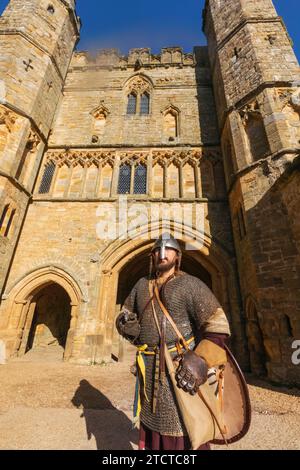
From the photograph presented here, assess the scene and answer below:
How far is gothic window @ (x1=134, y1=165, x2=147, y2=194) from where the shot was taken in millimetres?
9172

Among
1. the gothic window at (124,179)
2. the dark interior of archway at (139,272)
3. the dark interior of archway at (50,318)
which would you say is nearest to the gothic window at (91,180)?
the gothic window at (124,179)

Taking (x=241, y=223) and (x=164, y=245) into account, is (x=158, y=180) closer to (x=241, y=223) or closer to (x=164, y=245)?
(x=241, y=223)

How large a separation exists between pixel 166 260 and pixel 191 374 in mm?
820

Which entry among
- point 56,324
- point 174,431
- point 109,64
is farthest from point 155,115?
point 174,431

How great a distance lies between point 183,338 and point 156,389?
38cm

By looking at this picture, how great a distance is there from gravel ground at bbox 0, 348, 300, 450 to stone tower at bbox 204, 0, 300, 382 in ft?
4.01

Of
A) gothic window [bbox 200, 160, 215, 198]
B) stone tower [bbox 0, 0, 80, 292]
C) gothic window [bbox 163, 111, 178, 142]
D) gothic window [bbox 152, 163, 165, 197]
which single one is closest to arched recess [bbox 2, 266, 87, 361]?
stone tower [bbox 0, 0, 80, 292]

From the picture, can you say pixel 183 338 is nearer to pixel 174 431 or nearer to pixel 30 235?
pixel 174 431

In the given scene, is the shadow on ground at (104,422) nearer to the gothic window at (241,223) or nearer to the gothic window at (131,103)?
the gothic window at (241,223)

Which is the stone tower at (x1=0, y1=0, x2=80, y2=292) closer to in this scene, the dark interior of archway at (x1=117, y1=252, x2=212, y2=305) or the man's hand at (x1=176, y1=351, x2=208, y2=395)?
the dark interior of archway at (x1=117, y1=252, x2=212, y2=305)

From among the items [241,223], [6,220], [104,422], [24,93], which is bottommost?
[104,422]

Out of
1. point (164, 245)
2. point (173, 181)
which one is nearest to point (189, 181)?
point (173, 181)

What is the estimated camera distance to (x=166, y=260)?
190cm

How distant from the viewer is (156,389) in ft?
5.18
